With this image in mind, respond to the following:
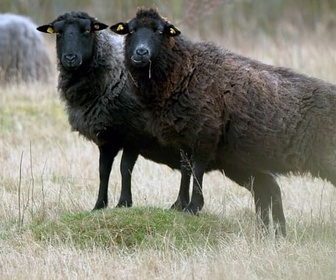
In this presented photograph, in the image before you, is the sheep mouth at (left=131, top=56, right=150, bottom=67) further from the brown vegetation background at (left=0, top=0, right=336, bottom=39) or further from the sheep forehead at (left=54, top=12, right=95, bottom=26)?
the brown vegetation background at (left=0, top=0, right=336, bottom=39)

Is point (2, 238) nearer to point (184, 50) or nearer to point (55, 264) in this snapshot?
point (55, 264)

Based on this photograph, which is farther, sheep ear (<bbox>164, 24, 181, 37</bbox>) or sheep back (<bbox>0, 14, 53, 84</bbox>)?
sheep back (<bbox>0, 14, 53, 84</bbox>)

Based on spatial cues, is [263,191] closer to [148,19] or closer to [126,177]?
[126,177]

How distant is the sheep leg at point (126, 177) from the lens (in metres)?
10.3

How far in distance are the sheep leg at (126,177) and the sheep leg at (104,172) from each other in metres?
0.16

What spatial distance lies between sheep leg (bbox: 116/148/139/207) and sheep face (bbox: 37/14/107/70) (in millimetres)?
1093

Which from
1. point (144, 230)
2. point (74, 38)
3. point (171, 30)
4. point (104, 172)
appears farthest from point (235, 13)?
point (144, 230)

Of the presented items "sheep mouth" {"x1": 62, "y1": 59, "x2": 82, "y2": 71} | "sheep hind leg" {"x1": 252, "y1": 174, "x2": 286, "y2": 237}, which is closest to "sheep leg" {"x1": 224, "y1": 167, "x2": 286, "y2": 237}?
"sheep hind leg" {"x1": 252, "y1": 174, "x2": 286, "y2": 237}

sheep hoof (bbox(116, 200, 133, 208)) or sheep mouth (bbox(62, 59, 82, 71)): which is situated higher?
sheep mouth (bbox(62, 59, 82, 71))

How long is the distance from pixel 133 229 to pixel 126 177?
1.37 m

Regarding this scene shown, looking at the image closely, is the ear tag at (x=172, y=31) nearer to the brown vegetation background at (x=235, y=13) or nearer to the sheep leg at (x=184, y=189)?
the sheep leg at (x=184, y=189)

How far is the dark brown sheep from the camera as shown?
9336 millimetres

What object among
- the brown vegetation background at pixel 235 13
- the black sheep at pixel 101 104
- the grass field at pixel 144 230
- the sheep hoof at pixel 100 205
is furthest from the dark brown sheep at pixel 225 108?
the brown vegetation background at pixel 235 13

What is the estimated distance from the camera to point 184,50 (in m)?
9.72
